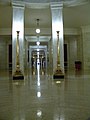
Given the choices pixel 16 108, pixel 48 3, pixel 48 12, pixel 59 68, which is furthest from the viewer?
pixel 48 12

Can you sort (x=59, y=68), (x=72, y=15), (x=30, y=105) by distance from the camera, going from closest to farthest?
(x=30, y=105)
(x=59, y=68)
(x=72, y=15)

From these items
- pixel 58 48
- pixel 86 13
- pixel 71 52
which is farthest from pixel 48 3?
pixel 71 52

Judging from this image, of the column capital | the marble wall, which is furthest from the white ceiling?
the marble wall

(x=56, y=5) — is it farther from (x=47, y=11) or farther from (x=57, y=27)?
(x=47, y=11)

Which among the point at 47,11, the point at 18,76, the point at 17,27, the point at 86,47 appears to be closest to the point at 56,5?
the point at 17,27

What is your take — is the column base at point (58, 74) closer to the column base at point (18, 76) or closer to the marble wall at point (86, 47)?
the column base at point (18, 76)

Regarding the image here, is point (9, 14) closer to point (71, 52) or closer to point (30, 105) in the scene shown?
point (30, 105)

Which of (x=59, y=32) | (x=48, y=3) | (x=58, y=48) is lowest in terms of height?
(x=58, y=48)

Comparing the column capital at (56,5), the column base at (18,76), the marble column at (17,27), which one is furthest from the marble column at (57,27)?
the column base at (18,76)

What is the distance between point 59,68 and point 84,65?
11014mm

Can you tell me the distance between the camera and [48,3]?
448 inches

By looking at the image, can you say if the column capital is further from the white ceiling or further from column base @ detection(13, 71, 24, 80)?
column base @ detection(13, 71, 24, 80)

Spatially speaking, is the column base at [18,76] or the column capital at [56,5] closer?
the column base at [18,76]

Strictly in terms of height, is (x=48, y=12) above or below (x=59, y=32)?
above
